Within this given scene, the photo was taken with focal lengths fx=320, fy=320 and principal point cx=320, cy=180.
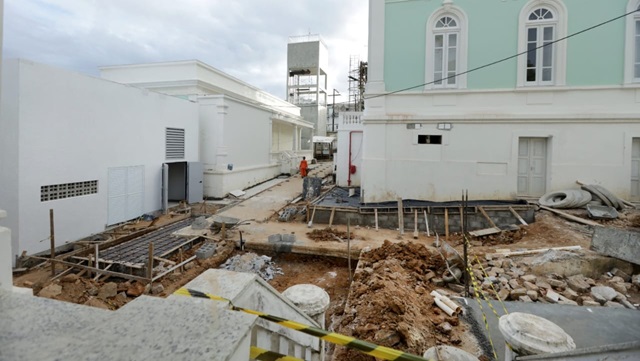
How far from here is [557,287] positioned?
18.6 feet

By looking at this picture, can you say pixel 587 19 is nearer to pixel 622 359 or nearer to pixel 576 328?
pixel 576 328

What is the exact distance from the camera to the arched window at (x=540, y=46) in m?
10.4

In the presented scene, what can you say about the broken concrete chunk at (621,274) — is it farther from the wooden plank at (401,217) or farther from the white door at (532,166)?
the white door at (532,166)

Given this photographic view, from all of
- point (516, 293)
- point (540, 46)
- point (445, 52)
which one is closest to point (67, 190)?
point (516, 293)

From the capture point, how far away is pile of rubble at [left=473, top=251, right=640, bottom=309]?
5184mm

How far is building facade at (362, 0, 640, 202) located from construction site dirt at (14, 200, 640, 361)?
1.93 m

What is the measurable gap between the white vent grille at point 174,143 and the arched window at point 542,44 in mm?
12736

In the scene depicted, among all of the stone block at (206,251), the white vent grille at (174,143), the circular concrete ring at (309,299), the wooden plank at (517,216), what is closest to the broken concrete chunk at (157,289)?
the stone block at (206,251)

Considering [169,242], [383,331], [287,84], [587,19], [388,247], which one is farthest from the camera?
[287,84]

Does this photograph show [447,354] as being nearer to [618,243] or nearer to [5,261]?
[5,261]

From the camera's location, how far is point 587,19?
10102 mm

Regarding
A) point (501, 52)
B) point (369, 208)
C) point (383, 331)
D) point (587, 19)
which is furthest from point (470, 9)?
point (383, 331)

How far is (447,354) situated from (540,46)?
11.0 m

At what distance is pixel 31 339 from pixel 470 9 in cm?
1299
